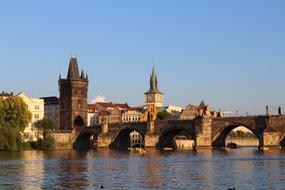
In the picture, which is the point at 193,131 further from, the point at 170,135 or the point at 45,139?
the point at 45,139

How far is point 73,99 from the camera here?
604 feet

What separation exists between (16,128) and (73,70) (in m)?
59.6

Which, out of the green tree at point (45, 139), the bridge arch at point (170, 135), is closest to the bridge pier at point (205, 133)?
the bridge arch at point (170, 135)

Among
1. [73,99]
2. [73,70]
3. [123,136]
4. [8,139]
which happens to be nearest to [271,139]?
[8,139]

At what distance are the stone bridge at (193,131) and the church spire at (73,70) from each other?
19171 mm

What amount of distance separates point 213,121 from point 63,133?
1839 inches

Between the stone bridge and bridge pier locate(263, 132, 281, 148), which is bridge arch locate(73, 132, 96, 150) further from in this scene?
bridge pier locate(263, 132, 281, 148)

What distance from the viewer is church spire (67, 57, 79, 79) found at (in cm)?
18673

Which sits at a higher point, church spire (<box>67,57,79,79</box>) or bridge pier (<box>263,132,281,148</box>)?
church spire (<box>67,57,79,79</box>)

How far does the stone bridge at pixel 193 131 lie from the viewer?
126062 mm

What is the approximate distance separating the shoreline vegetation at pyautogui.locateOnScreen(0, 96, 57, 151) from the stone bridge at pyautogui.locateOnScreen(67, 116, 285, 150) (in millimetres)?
20678

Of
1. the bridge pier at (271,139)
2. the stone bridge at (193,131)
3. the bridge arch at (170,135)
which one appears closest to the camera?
the bridge pier at (271,139)

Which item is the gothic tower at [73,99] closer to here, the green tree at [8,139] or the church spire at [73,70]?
the church spire at [73,70]

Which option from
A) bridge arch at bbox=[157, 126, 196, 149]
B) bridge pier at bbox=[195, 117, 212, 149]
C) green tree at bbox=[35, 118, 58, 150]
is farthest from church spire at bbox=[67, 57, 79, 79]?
bridge pier at bbox=[195, 117, 212, 149]
